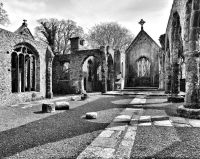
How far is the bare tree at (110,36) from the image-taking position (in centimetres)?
2964

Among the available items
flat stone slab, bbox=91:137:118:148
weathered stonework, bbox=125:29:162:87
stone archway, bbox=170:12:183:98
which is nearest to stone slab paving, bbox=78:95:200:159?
flat stone slab, bbox=91:137:118:148

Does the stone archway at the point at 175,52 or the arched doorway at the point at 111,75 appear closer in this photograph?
the stone archway at the point at 175,52

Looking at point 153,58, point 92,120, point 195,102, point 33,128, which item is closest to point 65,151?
point 33,128

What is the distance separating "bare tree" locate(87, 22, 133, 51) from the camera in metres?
29.6

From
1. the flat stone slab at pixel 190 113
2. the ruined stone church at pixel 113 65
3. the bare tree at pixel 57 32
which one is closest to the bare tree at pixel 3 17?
the ruined stone church at pixel 113 65

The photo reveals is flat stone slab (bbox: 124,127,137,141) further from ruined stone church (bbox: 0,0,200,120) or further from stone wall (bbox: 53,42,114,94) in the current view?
stone wall (bbox: 53,42,114,94)

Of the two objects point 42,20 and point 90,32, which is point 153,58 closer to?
point 90,32

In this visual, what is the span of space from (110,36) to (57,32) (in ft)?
30.4

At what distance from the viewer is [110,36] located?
1171 inches

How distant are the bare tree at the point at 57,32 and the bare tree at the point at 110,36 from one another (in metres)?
3.25

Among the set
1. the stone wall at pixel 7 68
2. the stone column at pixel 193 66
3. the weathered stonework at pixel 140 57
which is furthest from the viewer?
the weathered stonework at pixel 140 57

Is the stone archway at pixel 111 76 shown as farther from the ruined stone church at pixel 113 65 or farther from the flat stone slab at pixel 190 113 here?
the flat stone slab at pixel 190 113

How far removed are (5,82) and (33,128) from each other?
5646mm

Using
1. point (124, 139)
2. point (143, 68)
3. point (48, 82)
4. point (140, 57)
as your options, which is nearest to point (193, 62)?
point (124, 139)
